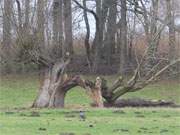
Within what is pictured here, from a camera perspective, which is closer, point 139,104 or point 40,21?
point 139,104

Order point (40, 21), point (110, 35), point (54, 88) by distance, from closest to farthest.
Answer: point (54, 88)
point (40, 21)
point (110, 35)

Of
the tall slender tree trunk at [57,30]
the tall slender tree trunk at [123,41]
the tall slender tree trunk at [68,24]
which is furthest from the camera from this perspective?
the tall slender tree trunk at [123,41]

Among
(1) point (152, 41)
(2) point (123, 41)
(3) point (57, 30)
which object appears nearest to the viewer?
(1) point (152, 41)

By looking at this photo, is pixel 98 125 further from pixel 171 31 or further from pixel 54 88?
pixel 171 31

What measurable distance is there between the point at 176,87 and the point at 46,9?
629 inches

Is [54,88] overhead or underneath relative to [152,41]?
underneath

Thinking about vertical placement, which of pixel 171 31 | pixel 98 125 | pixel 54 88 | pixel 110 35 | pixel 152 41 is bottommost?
pixel 98 125

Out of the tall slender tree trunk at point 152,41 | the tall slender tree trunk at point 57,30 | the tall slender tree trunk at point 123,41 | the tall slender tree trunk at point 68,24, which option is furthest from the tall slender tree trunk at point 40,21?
the tall slender tree trunk at point 123,41

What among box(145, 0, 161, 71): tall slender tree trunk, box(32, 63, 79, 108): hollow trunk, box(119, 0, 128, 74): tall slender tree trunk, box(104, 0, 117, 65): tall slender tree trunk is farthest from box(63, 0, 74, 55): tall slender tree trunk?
box(32, 63, 79, 108): hollow trunk

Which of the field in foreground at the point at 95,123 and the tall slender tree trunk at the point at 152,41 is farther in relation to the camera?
the tall slender tree trunk at the point at 152,41

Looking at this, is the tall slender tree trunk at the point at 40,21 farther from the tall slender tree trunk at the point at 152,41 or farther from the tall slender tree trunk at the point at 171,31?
the tall slender tree trunk at the point at 171,31

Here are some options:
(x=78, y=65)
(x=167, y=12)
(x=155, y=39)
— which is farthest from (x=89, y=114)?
(x=78, y=65)

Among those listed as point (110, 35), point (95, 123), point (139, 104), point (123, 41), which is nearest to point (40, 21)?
point (139, 104)

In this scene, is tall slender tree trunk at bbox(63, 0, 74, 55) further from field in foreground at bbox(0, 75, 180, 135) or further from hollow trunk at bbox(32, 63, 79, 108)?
field in foreground at bbox(0, 75, 180, 135)
